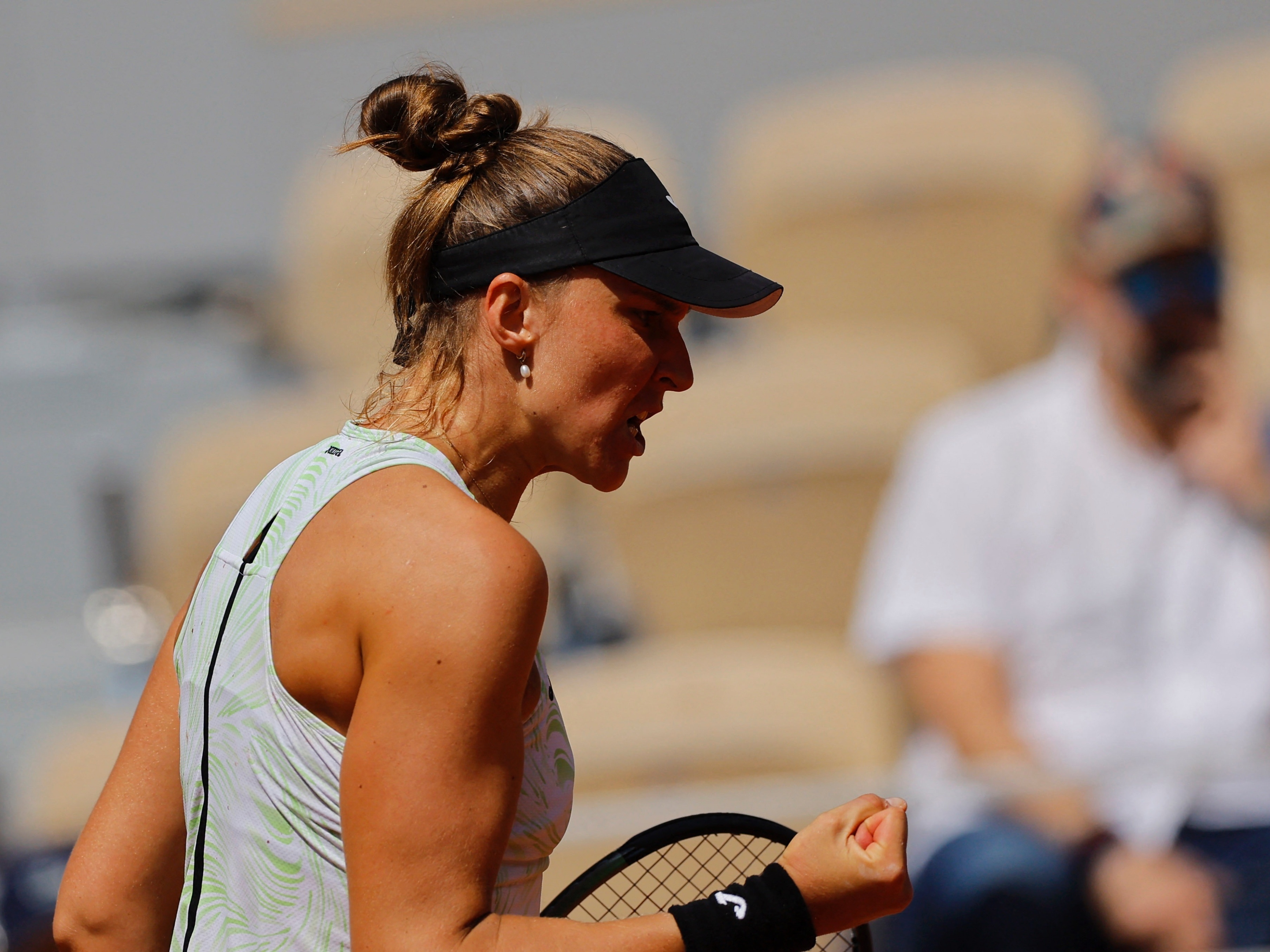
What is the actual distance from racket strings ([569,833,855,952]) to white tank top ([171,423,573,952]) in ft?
0.39

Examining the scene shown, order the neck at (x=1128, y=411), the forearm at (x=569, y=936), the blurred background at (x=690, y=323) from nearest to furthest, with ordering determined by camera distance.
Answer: the forearm at (x=569, y=936) < the neck at (x=1128, y=411) < the blurred background at (x=690, y=323)

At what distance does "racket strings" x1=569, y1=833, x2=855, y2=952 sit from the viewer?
1154mm

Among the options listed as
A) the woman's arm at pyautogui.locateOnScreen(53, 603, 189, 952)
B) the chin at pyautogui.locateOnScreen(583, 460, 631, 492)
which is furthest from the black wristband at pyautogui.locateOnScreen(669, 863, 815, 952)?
the woman's arm at pyautogui.locateOnScreen(53, 603, 189, 952)

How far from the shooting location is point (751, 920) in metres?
0.92

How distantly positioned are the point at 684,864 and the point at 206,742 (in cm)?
39

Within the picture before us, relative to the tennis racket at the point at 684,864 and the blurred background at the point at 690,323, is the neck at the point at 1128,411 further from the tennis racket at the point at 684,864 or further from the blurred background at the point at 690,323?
the tennis racket at the point at 684,864

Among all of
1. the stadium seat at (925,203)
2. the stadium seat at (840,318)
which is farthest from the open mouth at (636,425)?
the stadium seat at (925,203)

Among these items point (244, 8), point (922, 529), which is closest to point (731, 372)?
point (922, 529)

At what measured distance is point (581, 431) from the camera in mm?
1045

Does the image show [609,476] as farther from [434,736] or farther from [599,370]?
[434,736]

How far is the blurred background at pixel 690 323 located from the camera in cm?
309

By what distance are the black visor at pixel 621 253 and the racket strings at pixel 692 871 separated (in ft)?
1.29

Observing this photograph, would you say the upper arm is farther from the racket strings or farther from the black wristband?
the racket strings

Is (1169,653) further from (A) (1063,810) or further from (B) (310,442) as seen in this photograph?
(B) (310,442)
